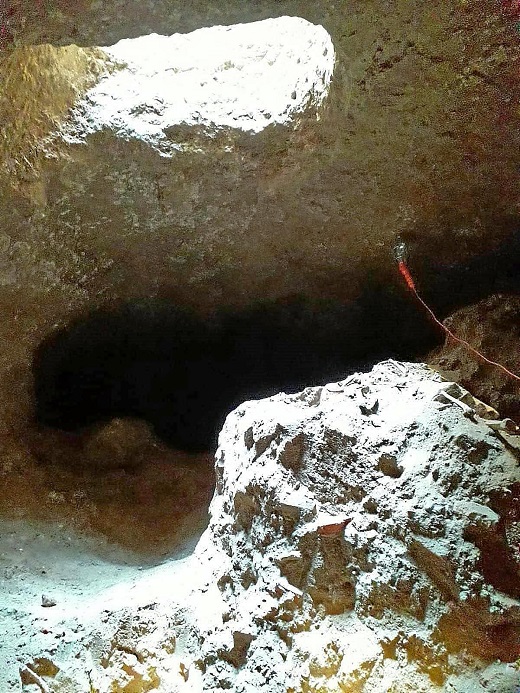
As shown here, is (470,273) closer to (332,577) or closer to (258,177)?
(258,177)

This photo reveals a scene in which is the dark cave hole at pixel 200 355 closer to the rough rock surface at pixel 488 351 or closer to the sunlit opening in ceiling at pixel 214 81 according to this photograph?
the rough rock surface at pixel 488 351

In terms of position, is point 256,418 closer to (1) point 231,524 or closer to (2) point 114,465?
(1) point 231,524

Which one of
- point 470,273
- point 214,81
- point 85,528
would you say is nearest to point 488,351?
point 470,273

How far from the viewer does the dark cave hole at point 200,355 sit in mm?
3025

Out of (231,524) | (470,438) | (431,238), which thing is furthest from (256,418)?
(431,238)

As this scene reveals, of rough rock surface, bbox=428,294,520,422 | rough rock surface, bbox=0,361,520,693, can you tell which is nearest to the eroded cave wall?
rough rock surface, bbox=428,294,520,422

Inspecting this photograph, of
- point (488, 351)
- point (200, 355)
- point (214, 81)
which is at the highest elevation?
point (214, 81)

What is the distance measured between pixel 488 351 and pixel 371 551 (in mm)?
1131

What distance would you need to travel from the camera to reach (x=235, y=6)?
1954mm

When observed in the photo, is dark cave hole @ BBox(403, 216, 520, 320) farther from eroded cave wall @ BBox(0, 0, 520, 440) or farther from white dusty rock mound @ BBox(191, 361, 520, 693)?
white dusty rock mound @ BBox(191, 361, 520, 693)

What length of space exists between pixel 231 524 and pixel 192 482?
48.3 inches

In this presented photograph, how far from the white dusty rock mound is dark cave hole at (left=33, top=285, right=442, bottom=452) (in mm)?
1082

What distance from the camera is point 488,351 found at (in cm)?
235

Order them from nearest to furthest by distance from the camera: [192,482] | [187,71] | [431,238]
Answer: [431,238] < [187,71] < [192,482]
